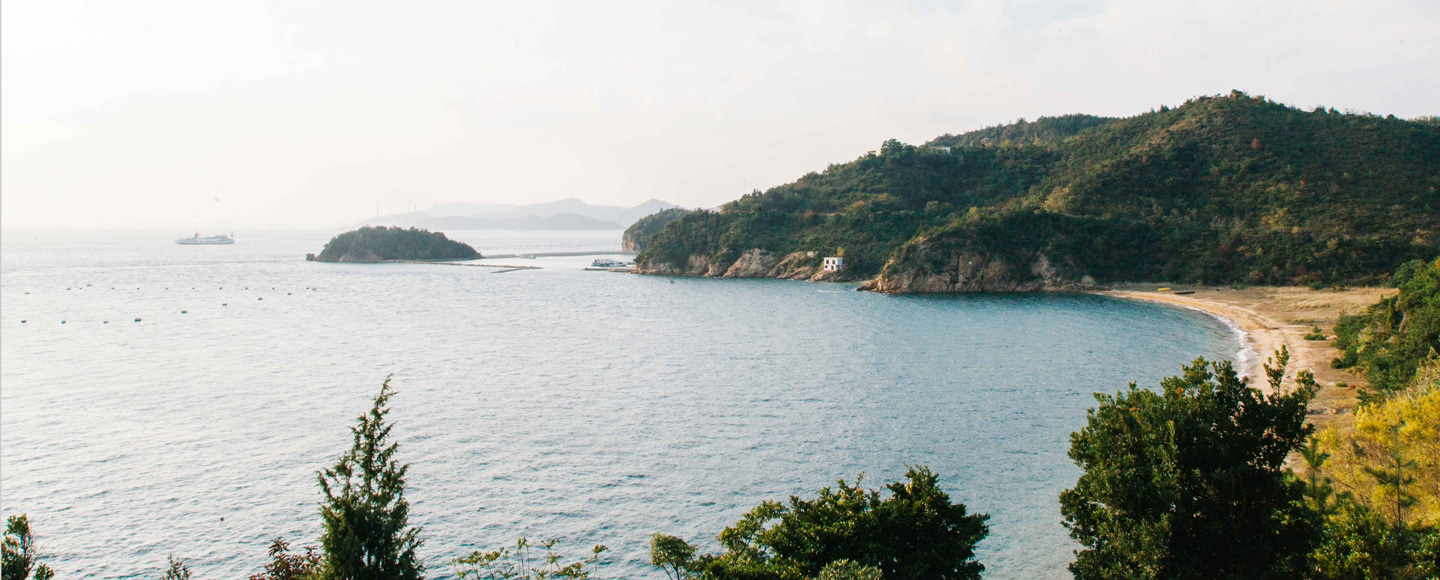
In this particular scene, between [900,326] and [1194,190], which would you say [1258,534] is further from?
[1194,190]

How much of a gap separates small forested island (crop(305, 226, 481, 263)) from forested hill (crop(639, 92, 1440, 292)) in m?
70.0

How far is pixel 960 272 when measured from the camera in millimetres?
116062

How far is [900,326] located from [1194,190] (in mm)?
81082

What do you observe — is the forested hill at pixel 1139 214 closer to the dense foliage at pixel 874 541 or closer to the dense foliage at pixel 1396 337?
the dense foliage at pixel 1396 337

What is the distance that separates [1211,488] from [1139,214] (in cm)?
12129

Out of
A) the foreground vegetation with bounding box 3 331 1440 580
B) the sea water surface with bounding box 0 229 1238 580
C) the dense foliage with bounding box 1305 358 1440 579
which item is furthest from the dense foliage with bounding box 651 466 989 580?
the dense foliage with bounding box 1305 358 1440 579

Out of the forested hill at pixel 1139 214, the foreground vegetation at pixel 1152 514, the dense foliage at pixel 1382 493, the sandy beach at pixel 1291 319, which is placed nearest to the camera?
the dense foliage at pixel 1382 493

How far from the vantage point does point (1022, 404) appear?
44500 millimetres

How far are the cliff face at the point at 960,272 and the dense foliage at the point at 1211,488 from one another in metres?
95.8

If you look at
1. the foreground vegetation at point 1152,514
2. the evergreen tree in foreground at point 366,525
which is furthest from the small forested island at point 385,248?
the evergreen tree in foreground at point 366,525

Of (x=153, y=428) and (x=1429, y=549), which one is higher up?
(x=1429, y=549)

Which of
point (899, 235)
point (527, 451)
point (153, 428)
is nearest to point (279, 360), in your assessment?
point (153, 428)

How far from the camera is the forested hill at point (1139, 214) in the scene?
106188 mm

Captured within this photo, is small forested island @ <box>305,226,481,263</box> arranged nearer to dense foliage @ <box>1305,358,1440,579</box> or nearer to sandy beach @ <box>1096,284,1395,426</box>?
sandy beach @ <box>1096,284,1395,426</box>
